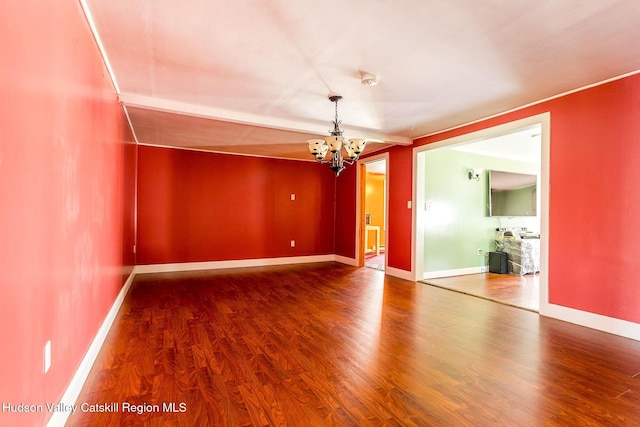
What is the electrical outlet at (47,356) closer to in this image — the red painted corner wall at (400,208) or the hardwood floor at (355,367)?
the hardwood floor at (355,367)

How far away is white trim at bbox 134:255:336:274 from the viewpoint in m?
5.62

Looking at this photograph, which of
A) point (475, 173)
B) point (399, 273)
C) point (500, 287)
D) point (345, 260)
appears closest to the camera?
point (500, 287)

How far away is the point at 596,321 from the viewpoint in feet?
9.82

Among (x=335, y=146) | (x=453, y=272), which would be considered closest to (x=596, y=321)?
(x=453, y=272)

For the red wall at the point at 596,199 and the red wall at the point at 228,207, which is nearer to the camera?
the red wall at the point at 596,199

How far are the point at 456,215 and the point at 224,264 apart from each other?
4.50 metres

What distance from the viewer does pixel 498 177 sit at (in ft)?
20.3

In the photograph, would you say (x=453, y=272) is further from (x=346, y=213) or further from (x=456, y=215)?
(x=346, y=213)

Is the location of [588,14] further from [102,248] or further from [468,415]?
[102,248]

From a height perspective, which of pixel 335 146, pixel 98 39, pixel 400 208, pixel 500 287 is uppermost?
pixel 98 39

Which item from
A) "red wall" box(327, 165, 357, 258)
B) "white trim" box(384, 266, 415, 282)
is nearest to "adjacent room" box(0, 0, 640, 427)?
"white trim" box(384, 266, 415, 282)

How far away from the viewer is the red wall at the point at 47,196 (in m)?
1.05

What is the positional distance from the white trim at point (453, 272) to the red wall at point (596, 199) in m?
2.04

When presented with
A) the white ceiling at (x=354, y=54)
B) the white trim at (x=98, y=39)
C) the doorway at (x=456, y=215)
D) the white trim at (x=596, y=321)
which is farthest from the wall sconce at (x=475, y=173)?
the white trim at (x=98, y=39)
